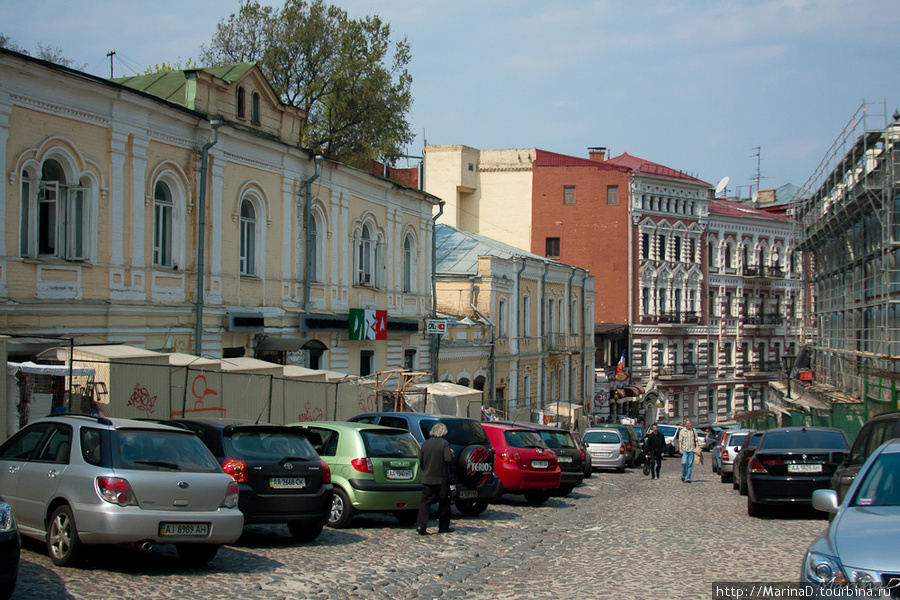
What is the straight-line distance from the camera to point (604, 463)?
96.1 ft

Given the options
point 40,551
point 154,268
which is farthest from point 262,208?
point 40,551

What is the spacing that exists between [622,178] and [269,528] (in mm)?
49300

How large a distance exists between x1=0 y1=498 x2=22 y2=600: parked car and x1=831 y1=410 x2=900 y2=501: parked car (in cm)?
956

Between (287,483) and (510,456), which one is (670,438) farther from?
(287,483)

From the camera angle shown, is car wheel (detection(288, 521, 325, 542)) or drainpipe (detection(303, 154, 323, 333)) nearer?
car wheel (detection(288, 521, 325, 542))

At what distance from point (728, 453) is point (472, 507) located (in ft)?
43.8

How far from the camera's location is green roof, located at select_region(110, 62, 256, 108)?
74.4 ft

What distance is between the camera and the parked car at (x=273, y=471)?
11.2 meters

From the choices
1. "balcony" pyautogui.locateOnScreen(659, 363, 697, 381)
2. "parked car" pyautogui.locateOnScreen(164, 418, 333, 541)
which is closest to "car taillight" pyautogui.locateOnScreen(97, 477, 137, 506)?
"parked car" pyautogui.locateOnScreen(164, 418, 333, 541)

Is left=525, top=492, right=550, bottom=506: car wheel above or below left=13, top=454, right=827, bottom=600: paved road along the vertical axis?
below

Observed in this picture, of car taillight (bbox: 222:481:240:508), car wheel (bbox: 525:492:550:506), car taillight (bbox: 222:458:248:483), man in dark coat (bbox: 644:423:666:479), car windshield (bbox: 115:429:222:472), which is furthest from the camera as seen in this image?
man in dark coat (bbox: 644:423:666:479)

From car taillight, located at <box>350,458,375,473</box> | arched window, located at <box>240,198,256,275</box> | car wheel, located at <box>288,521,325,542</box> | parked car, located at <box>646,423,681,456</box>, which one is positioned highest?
arched window, located at <box>240,198,256,275</box>

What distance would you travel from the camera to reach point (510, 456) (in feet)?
58.1

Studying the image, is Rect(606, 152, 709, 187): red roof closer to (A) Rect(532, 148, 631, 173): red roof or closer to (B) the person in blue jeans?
(A) Rect(532, 148, 631, 173): red roof
